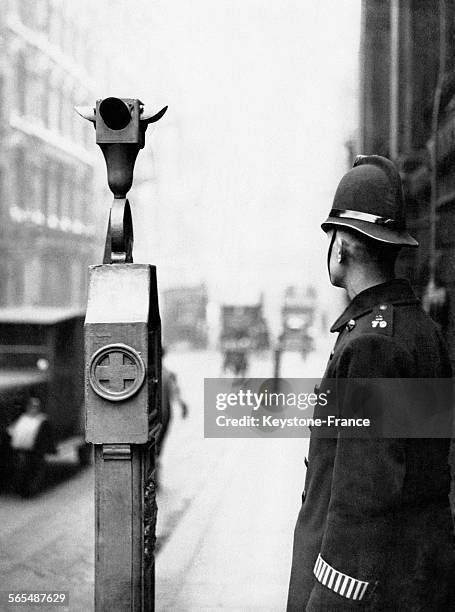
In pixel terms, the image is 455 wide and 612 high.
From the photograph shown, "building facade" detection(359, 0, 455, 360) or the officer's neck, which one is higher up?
"building facade" detection(359, 0, 455, 360)

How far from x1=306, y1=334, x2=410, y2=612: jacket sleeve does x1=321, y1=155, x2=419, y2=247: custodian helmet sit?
0.27 metres

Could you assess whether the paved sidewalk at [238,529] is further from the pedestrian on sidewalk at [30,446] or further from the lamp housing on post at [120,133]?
the lamp housing on post at [120,133]

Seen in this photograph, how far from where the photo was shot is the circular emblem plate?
7.23 ft

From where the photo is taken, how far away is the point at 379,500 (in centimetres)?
180

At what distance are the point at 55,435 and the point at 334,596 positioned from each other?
227 inches

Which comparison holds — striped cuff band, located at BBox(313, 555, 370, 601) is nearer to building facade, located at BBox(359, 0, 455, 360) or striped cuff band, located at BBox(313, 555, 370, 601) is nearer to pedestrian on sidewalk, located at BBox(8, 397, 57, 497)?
building facade, located at BBox(359, 0, 455, 360)

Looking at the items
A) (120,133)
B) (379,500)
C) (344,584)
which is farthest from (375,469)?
(120,133)

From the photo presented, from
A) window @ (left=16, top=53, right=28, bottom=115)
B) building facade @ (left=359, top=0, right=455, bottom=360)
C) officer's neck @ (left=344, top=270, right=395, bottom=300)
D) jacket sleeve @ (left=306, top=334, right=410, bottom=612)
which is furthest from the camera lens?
window @ (left=16, top=53, right=28, bottom=115)

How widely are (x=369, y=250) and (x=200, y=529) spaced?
3.77m

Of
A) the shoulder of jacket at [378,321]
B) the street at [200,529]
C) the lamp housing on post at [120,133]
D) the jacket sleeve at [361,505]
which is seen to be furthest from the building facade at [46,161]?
the jacket sleeve at [361,505]

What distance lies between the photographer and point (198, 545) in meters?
5.03

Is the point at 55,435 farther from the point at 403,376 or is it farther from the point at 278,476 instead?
the point at 403,376

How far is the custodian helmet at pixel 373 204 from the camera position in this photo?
6.52 feet

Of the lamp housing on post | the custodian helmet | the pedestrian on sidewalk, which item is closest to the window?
the pedestrian on sidewalk
